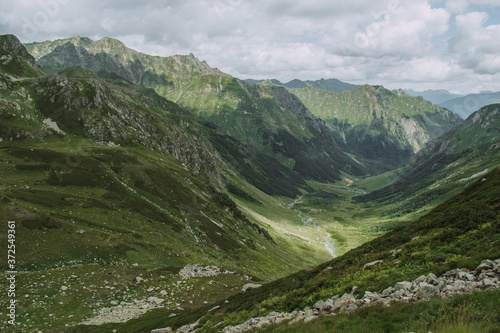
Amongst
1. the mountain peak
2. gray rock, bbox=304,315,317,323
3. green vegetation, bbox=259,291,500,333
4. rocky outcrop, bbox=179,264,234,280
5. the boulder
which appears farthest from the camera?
the mountain peak

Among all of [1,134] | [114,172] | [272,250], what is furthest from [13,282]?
[272,250]

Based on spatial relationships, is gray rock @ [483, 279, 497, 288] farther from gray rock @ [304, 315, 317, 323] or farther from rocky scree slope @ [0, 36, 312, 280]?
rocky scree slope @ [0, 36, 312, 280]

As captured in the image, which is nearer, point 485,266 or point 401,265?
point 485,266

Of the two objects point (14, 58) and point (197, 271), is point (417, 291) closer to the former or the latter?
point (197, 271)

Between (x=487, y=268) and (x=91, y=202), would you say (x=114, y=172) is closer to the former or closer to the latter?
(x=91, y=202)

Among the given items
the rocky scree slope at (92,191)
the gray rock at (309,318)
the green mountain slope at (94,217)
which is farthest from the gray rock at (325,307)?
the rocky scree slope at (92,191)

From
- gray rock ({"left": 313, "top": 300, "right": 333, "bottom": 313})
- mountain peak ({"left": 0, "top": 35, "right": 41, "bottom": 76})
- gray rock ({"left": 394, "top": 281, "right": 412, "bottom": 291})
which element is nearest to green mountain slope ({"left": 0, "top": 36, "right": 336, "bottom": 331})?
mountain peak ({"left": 0, "top": 35, "right": 41, "bottom": 76})

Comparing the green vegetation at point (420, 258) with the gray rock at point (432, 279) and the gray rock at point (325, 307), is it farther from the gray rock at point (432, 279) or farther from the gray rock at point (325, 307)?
the gray rock at point (325, 307)

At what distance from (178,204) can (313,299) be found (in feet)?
281

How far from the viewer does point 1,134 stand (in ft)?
323

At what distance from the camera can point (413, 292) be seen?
1694cm

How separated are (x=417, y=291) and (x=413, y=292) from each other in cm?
29

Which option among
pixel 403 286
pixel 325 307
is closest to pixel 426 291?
pixel 403 286

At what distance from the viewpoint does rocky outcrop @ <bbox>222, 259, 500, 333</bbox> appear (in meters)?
15.2
